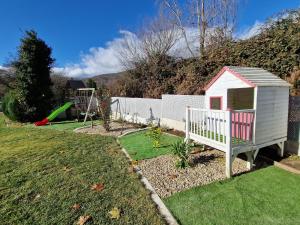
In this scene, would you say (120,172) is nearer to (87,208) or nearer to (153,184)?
(153,184)

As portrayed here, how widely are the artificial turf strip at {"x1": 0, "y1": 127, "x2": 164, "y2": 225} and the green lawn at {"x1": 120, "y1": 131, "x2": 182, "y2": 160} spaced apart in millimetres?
425

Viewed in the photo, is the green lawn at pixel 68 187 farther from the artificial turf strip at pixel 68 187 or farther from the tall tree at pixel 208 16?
the tall tree at pixel 208 16

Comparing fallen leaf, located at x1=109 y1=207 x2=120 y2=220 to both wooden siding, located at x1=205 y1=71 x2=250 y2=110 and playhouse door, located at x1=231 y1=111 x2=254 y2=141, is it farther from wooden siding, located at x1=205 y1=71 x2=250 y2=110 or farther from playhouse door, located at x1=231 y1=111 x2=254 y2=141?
wooden siding, located at x1=205 y1=71 x2=250 y2=110

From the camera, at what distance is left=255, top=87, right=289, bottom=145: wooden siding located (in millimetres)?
4391

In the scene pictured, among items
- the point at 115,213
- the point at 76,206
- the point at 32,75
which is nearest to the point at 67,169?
the point at 76,206

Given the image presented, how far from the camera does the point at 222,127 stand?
492 centimetres

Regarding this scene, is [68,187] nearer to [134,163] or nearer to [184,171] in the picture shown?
[134,163]

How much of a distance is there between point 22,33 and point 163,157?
1412cm

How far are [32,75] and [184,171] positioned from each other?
13735 mm

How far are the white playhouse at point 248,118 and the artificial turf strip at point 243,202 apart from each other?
21.1 inches

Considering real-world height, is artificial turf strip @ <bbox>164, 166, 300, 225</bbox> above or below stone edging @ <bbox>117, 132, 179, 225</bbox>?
below

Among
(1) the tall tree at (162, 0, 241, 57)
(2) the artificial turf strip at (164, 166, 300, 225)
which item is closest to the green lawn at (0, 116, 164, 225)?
(2) the artificial turf strip at (164, 166, 300, 225)

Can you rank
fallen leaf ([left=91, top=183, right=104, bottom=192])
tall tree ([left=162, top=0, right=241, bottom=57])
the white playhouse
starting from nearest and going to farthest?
fallen leaf ([left=91, top=183, right=104, bottom=192]), the white playhouse, tall tree ([left=162, top=0, right=241, bottom=57])

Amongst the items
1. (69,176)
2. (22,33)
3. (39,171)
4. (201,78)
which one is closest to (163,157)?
(69,176)
